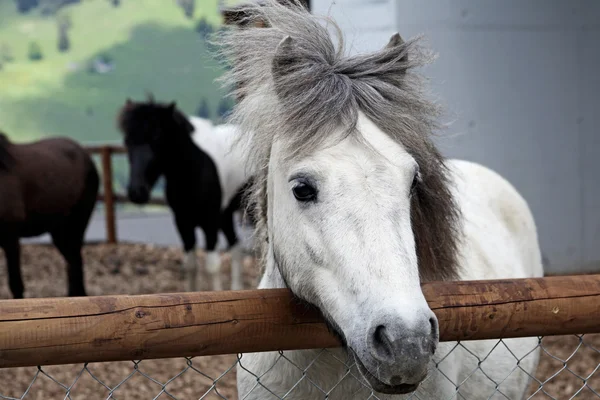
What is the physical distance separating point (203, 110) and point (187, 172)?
401cm

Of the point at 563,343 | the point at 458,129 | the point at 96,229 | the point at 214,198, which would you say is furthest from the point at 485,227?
the point at 96,229

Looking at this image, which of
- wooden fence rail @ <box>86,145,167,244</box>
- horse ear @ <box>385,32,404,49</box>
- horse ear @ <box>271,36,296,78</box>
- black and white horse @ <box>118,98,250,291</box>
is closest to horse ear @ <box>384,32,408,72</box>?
horse ear @ <box>385,32,404,49</box>

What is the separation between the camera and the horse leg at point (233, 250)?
818cm

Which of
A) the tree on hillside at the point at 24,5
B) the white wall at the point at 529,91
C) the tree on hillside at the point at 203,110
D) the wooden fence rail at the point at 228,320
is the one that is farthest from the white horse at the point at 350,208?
the tree on hillside at the point at 24,5

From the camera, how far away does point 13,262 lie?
19.7 ft

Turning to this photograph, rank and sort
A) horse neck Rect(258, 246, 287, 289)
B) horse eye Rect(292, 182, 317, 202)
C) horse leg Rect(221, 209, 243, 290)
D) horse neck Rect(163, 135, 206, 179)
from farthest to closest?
horse leg Rect(221, 209, 243, 290) → horse neck Rect(163, 135, 206, 179) → horse neck Rect(258, 246, 287, 289) → horse eye Rect(292, 182, 317, 202)

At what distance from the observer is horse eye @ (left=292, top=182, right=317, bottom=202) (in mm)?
1851

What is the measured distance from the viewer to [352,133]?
1898 millimetres

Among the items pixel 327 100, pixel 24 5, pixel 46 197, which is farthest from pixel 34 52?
pixel 327 100

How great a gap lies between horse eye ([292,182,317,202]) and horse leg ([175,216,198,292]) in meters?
6.08

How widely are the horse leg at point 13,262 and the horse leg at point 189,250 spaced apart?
2053 mm

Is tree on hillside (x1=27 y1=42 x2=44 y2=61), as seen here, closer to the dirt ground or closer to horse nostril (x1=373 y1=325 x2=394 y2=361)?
the dirt ground

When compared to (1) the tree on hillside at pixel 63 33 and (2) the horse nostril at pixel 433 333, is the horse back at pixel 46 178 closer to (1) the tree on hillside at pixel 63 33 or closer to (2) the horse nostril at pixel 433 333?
(1) the tree on hillside at pixel 63 33

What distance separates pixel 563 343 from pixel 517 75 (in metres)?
2.90
